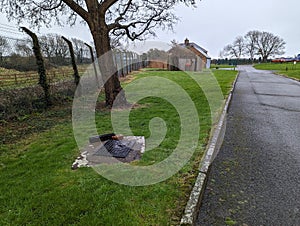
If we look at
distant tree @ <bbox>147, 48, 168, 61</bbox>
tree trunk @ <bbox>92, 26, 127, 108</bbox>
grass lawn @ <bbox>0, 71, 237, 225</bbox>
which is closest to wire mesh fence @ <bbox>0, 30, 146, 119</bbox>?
tree trunk @ <bbox>92, 26, 127, 108</bbox>

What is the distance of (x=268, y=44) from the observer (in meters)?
68.5

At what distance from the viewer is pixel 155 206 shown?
2490 millimetres

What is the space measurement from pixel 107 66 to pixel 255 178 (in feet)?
19.8

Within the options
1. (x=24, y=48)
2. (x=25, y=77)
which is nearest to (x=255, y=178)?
(x=25, y=77)

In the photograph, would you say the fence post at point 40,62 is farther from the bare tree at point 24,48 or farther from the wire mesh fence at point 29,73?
the bare tree at point 24,48

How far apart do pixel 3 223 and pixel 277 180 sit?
11.5 feet

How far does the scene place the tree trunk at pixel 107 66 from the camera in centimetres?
743

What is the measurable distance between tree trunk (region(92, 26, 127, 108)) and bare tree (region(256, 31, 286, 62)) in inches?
2871

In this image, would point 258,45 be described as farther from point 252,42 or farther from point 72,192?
point 72,192

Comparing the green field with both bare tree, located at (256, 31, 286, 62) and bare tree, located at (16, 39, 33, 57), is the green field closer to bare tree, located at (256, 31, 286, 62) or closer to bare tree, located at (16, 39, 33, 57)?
bare tree, located at (16, 39, 33, 57)

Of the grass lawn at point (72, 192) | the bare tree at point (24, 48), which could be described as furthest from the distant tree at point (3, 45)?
the grass lawn at point (72, 192)

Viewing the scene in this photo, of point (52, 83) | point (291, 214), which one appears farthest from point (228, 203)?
point (52, 83)

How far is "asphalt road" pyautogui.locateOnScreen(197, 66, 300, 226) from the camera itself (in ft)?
7.99

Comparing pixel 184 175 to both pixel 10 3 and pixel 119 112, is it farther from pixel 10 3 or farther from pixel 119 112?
pixel 10 3
